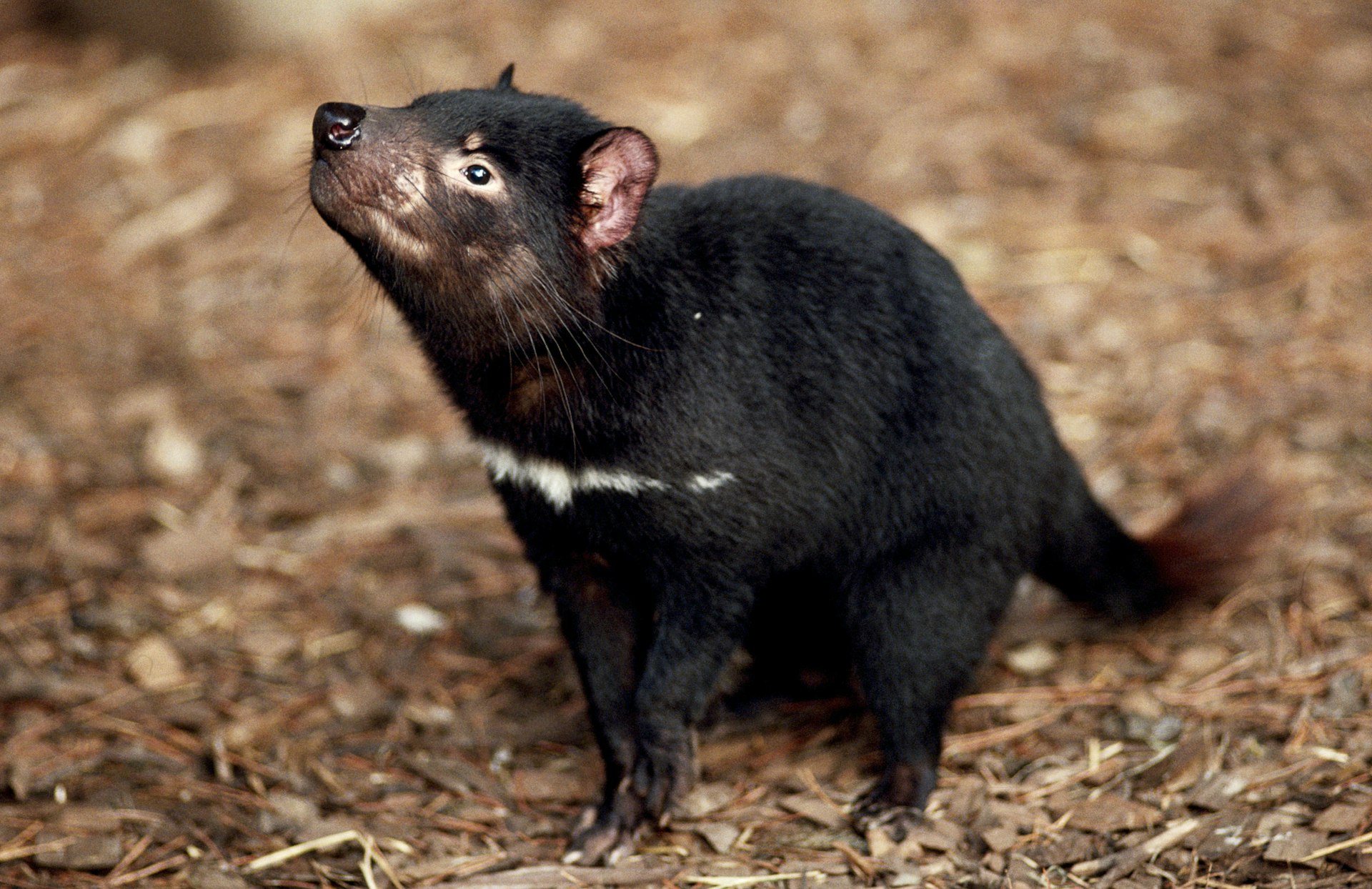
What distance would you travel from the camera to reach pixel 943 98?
5680 mm

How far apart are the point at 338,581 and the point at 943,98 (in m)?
3.28

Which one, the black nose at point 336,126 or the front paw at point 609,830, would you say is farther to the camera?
the front paw at point 609,830

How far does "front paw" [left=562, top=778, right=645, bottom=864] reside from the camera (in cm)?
285

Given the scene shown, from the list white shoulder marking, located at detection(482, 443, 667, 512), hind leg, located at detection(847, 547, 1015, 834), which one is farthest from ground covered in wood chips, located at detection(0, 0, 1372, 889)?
white shoulder marking, located at detection(482, 443, 667, 512)

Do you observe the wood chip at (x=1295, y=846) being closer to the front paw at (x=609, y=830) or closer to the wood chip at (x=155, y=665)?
the front paw at (x=609, y=830)

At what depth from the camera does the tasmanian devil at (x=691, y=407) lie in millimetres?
2531

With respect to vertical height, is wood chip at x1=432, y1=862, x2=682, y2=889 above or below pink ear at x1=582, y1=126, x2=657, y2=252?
below

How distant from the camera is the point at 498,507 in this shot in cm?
411

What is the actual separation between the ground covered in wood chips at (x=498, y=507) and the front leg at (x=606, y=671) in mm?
95

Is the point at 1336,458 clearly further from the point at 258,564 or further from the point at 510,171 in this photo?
the point at 258,564

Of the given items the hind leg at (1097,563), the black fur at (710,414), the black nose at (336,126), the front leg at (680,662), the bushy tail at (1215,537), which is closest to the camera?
the black nose at (336,126)

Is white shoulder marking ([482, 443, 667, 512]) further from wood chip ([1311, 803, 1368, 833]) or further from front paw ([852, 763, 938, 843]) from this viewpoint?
wood chip ([1311, 803, 1368, 833])

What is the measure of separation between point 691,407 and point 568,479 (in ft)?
0.92

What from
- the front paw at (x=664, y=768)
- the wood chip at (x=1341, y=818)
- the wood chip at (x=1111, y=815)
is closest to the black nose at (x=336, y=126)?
the front paw at (x=664, y=768)
